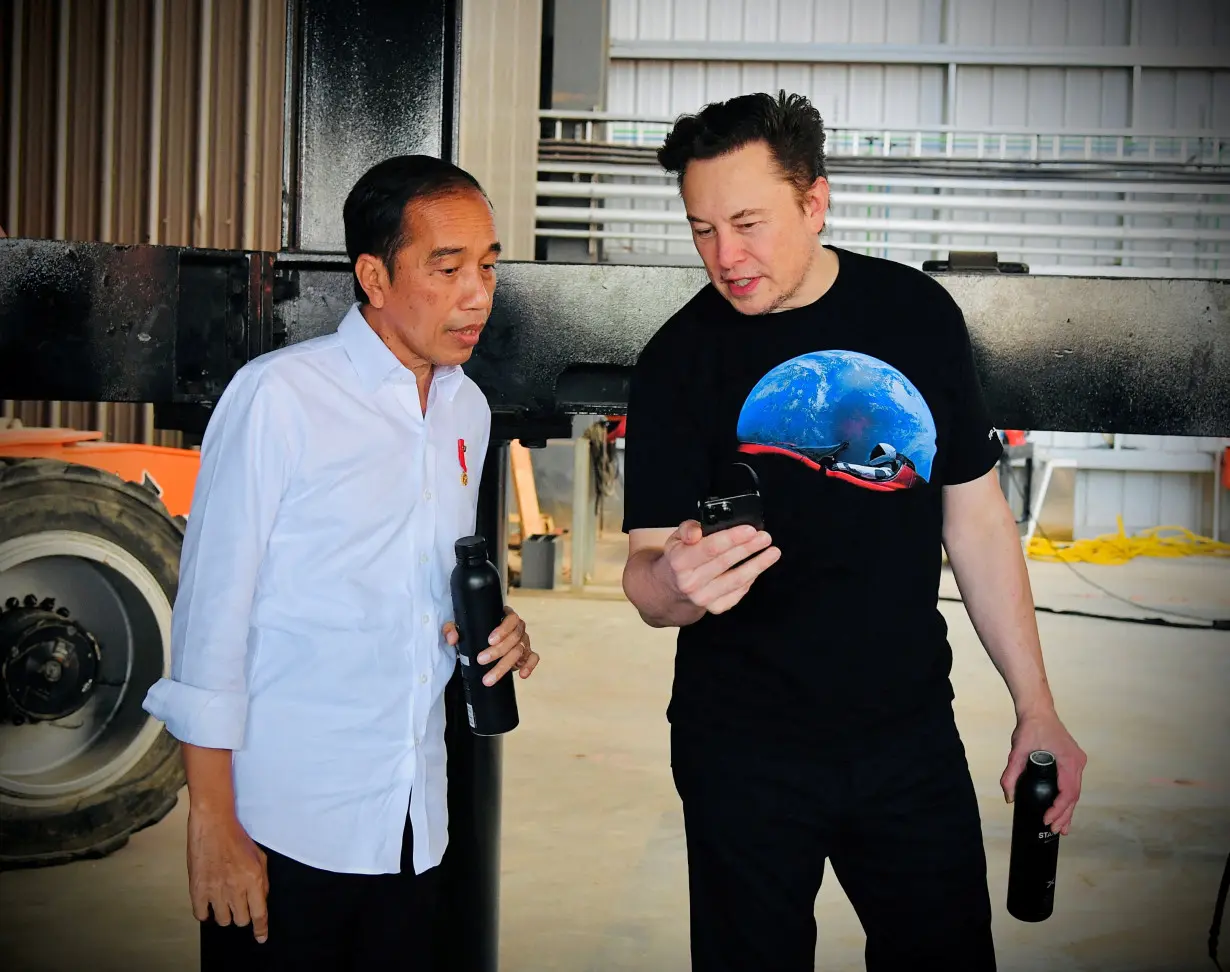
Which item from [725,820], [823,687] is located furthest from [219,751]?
[823,687]

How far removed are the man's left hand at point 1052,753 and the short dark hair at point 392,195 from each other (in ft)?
3.72

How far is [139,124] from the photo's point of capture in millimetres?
7336

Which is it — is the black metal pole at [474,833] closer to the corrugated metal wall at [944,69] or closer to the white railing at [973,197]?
the white railing at [973,197]

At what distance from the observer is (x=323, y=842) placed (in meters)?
1.55

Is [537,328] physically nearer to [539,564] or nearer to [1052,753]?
[1052,753]

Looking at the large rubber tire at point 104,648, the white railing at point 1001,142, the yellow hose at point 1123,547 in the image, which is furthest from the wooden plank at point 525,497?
the large rubber tire at point 104,648

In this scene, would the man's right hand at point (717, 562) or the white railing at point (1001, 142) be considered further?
the white railing at point (1001, 142)

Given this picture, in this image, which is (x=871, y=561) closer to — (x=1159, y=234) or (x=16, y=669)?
(x=16, y=669)

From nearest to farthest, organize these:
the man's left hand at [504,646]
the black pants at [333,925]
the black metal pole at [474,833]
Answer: the black pants at [333,925] < the man's left hand at [504,646] < the black metal pole at [474,833]

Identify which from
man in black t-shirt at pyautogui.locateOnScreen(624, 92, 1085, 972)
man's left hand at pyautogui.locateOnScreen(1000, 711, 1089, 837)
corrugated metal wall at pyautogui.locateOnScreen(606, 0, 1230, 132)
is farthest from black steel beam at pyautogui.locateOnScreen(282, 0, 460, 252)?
corrugated metal wall at pyautogui.locateOnScreen(606, 0, 1230, 132)

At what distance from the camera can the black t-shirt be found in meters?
1.59

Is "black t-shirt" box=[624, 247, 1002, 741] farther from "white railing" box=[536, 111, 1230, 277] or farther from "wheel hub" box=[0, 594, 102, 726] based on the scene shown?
"white railing" box=[536, 111, 1230, 277]

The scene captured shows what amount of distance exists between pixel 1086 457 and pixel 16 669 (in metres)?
11.7

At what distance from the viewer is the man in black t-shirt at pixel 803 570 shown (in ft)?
5.20
